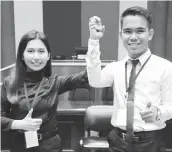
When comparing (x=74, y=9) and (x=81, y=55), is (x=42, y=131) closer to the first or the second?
(x=81, y=55)

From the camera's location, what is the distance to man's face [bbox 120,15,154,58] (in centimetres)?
121

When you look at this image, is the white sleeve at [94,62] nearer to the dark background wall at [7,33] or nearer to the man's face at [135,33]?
the man's face at [135,33]

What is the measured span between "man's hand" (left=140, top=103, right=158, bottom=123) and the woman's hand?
0.57 m

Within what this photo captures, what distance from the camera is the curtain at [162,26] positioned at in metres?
4.98

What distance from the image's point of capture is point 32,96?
1.37 m

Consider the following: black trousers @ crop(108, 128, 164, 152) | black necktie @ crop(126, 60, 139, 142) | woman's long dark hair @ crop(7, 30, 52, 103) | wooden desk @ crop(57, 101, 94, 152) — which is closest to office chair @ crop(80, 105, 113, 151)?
wooden desk @ crop(57, 101, 94, 152)

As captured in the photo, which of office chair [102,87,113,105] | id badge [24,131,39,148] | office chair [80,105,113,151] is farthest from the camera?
office chair [102,87,113,105]

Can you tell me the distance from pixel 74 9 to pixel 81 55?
2.21 meters

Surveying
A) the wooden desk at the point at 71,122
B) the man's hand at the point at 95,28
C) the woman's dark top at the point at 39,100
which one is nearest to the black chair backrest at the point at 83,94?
the wooden desk at the point at 71,122

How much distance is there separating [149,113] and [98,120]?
2.22 feet

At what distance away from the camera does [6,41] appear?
5.13 metres

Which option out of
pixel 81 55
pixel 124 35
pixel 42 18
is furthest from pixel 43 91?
pixel 42 18

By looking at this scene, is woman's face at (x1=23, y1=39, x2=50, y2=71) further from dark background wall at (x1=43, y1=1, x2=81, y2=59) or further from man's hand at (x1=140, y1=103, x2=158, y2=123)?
dark background wall at (x1=43, y1=1, x2=81, y2=59)

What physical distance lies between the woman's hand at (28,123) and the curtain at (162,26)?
435 cm
